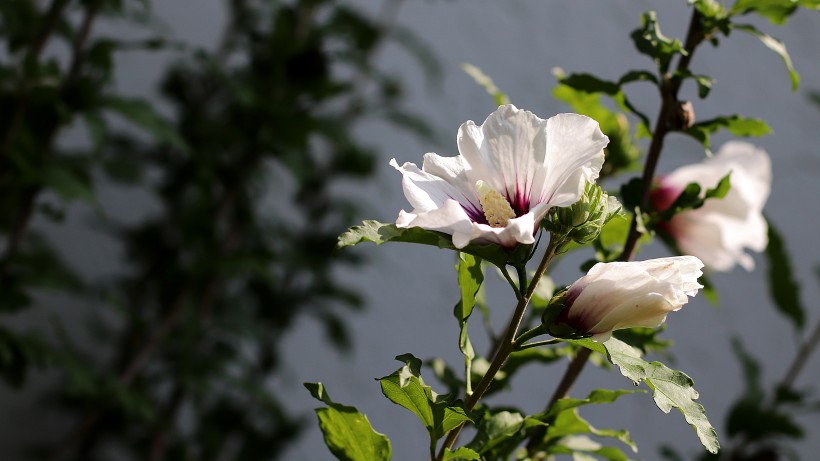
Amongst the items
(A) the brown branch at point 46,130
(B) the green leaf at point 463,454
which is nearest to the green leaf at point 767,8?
(B) the green leaf at point 463,454

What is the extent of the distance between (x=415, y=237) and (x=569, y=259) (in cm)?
193

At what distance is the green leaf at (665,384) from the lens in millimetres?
424

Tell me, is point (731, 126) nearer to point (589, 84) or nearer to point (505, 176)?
point (589, 84)

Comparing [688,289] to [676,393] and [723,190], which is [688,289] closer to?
[676,393]

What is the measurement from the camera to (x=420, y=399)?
0.48 metres

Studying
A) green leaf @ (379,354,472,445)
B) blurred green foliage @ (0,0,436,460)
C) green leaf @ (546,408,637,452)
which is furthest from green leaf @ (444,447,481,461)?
blurred green foliage @ (0,0,436,460)

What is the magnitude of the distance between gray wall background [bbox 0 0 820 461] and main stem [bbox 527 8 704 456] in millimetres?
1645

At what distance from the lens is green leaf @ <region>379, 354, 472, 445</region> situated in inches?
18.0

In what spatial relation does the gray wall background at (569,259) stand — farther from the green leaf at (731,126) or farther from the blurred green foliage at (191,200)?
the green leaf at (731,126)

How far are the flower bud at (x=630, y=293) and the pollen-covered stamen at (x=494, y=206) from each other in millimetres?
48

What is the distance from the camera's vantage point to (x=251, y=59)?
1625 mm

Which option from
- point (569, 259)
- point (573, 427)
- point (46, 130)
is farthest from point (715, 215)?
point (569, 259)

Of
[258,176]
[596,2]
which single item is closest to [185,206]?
[258,176]

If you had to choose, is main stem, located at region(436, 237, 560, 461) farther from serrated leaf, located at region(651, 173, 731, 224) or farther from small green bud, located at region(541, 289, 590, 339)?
serrated leaf, located at region(651, 173, 731, 224)
